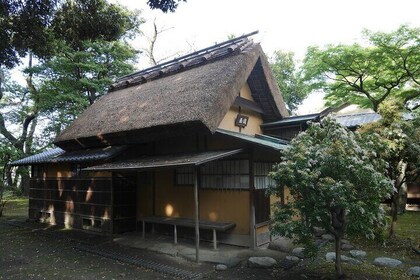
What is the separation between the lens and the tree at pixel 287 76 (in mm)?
25375

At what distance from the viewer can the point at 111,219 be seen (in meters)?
9.27

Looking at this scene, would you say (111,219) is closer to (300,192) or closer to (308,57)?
(300,192)

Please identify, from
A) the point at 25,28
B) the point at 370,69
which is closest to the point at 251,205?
the point at 25,28

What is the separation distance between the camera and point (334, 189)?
475cm

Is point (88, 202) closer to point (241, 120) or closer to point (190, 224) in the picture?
point (190, 224)

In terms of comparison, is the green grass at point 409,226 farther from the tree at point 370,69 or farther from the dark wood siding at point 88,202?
the dark wood siding at point 88,202

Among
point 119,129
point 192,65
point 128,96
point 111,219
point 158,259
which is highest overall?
point 192,65

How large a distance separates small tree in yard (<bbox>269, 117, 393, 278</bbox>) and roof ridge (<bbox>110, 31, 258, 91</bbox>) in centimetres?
585

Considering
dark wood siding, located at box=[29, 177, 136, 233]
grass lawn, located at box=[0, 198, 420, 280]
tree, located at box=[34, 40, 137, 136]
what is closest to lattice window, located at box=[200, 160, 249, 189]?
grass lawn, located at box=[0, 198, 420, 280]

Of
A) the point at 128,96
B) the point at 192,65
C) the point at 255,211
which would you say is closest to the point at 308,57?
the point at 192,65

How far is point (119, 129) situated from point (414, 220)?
1179cm

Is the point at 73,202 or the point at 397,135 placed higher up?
the point at 397,135

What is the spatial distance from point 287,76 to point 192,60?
653 inches

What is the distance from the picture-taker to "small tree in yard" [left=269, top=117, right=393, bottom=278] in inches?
194
